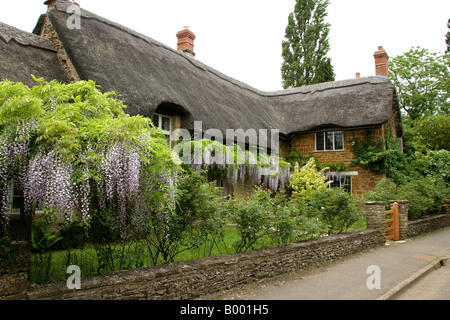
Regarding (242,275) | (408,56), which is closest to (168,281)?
(242,275)

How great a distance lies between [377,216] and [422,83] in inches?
1144

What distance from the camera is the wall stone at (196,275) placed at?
147 inches

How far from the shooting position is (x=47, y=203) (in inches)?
149

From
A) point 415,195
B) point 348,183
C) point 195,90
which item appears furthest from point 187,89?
point 348,183

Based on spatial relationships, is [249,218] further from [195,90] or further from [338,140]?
[338,140]

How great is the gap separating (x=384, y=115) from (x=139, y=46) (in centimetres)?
1136

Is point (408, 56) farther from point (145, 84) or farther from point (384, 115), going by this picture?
point (145, 84)

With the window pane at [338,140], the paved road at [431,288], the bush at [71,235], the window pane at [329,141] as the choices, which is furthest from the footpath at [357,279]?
the window pane at [329,141]

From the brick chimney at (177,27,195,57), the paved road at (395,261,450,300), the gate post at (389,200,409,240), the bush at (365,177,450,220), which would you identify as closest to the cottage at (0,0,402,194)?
the brick chimney at (177,27,195,57)

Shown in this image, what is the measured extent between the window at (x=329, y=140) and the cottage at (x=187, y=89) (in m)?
0.05

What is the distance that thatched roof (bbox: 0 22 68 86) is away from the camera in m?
7.95

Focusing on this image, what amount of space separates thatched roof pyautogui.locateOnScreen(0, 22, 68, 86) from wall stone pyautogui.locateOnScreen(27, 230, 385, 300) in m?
5.98

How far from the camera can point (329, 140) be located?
1798 cm

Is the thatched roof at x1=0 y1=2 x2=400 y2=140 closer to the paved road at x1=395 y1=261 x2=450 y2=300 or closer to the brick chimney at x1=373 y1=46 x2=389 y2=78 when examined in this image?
the brick chimney at x1=373 y1=46 x2=389 y2=78
